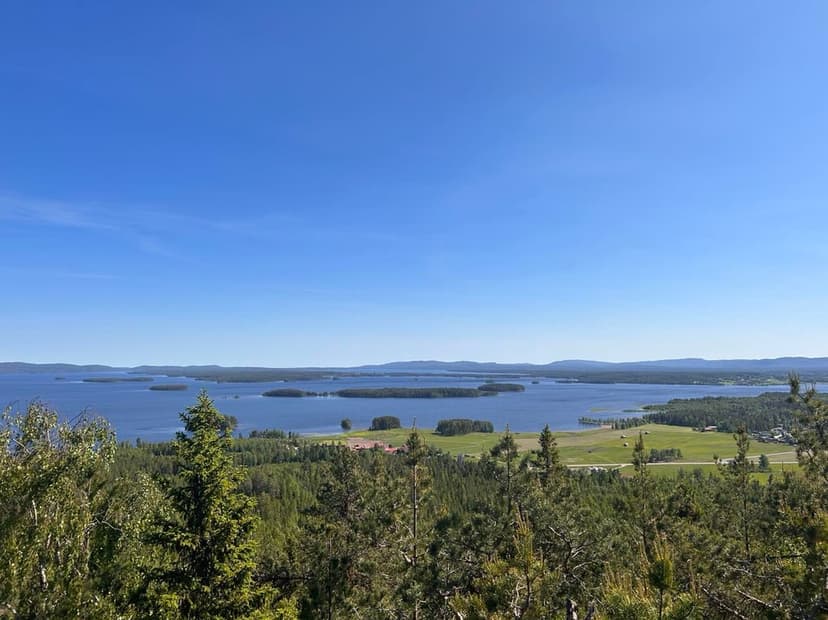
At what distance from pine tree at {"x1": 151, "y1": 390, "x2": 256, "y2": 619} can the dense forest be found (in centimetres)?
3

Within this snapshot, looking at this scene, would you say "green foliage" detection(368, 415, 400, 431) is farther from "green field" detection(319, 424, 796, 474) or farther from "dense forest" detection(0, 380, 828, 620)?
"dense forest" detection(0, 380, 828, 620)

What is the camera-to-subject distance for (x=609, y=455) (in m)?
92.9

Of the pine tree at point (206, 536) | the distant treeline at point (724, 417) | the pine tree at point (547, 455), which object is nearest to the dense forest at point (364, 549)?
the pine tree at point (206, 536)

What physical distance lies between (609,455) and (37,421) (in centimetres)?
9509

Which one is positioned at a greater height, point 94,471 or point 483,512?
point 94,471

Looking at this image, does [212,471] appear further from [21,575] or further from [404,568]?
[404,568]

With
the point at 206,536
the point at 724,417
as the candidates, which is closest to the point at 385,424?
the point at 724,417

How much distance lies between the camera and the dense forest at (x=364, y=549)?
21.3ft

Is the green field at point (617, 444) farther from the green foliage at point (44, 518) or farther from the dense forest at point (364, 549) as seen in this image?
the green foliage at point (44, 518)

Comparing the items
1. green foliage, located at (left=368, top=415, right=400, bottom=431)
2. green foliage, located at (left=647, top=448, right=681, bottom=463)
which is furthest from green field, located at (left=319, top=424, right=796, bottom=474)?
green foliage, located at (left=368, top=415, right=400, bottom=431)

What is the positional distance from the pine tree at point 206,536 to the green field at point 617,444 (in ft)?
224

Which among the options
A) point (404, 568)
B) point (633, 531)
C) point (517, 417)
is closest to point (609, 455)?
point (517, 417)

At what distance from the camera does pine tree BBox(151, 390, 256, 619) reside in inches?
432

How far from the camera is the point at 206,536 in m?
11.2
